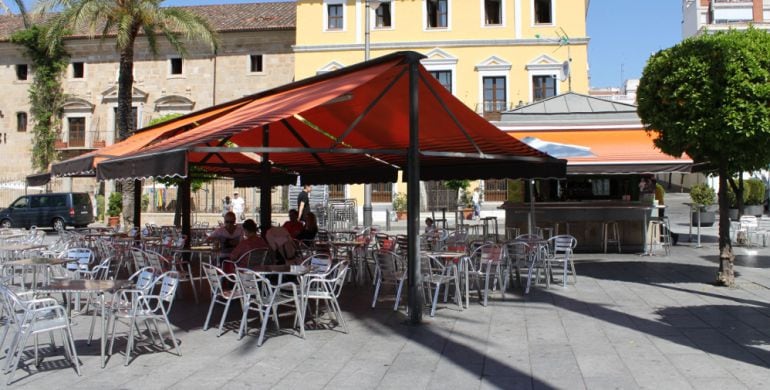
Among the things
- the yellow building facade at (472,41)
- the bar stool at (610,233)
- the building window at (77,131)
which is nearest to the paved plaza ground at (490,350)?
the bar stool at (610,233)

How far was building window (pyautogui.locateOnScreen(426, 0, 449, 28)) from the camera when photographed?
32.7 meters

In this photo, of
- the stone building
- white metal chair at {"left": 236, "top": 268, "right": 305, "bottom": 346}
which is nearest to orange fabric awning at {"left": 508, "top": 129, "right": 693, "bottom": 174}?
white metal chair at {"left": 236, "top": 268, "right": 305, "bottom": 346}

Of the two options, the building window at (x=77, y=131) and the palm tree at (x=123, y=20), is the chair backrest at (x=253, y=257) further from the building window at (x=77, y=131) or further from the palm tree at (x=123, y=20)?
the building window at (x=77, y=131)

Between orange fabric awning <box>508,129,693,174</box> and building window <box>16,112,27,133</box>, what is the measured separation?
114 ft

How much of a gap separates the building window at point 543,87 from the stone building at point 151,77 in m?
13.4

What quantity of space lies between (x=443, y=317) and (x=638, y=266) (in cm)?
624

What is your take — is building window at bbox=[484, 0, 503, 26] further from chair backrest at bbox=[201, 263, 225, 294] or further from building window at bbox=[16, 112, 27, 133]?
chair backrest at bbox=[201, 263, 225, 294]

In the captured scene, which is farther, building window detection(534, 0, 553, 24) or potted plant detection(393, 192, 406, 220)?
building window detection(534, 0, 553, 24)

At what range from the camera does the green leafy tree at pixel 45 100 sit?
37.5 meters

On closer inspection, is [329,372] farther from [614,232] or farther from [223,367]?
[614,232]

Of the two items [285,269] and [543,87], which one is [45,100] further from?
[285,269]

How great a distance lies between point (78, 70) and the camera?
126 feet

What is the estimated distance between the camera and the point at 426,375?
5.14 meters

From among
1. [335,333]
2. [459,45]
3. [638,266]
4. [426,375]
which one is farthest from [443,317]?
[459,45]
